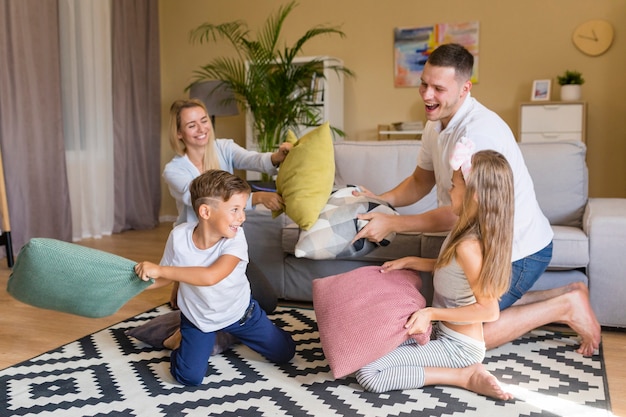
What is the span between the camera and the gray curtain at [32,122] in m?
4.61

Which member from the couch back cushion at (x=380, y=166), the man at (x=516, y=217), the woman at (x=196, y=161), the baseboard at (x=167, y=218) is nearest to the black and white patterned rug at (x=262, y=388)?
the man at (x=516, y=217)

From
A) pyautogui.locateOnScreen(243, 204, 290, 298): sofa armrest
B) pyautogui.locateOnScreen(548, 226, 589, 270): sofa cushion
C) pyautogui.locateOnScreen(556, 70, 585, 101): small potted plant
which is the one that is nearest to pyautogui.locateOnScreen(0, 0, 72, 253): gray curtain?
pyautogui.locateOnScreen(243, 204, 290, 298): sofa armrest

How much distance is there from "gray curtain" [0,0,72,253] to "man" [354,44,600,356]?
3019 millimetres

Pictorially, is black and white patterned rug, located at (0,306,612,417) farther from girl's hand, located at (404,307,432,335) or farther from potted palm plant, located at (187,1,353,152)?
potted palm plant, located at (187,1,353,152)

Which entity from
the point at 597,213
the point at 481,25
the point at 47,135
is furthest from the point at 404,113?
the point at 597,213

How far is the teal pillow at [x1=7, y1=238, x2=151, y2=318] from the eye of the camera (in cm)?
207

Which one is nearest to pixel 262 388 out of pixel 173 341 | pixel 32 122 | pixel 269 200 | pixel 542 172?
pixel 173 341

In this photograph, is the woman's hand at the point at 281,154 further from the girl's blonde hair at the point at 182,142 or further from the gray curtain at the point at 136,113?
the gray curtain at the point at 136,113

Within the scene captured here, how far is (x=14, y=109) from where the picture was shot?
4668 mm

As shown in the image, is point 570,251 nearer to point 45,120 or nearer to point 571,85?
point 571,85

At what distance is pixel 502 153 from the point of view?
236 cm

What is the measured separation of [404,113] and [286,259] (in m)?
3.32

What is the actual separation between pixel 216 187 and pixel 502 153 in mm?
972

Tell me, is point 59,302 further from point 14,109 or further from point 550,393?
point 14,109
